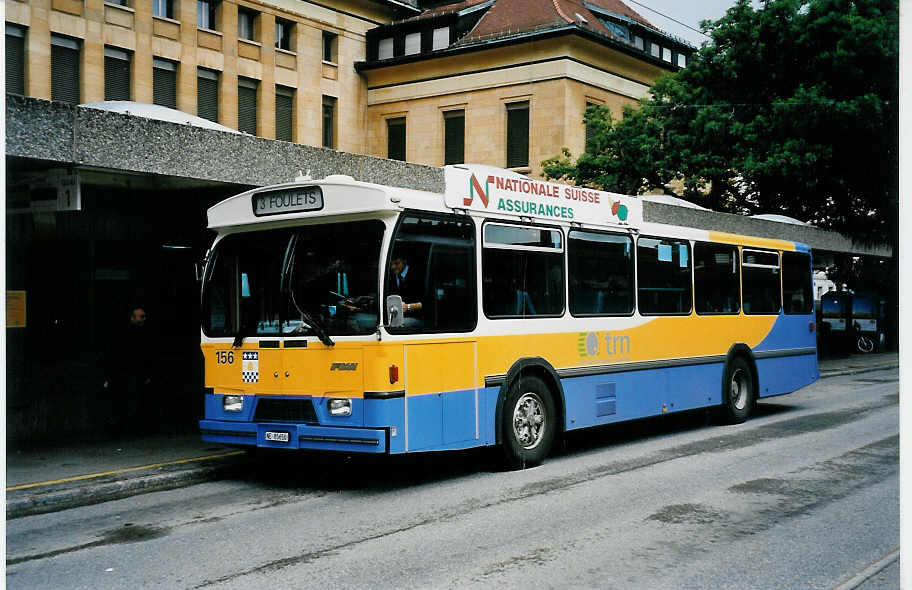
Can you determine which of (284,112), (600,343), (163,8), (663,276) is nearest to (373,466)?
(600,343)

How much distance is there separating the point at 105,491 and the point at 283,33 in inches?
1460

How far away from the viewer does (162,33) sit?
37906 mm

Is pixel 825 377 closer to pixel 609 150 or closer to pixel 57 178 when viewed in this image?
pixel 609 150

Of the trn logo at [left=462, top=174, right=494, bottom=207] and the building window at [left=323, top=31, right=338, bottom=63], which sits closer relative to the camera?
the trn logo at [left=462, top=174, right=494, bottom=207]

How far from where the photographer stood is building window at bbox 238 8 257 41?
41.8m

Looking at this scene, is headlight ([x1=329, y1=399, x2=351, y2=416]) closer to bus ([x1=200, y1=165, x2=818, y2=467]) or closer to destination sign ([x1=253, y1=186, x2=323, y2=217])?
bus ([x1=200, y1=165, x2=818, y2=467])

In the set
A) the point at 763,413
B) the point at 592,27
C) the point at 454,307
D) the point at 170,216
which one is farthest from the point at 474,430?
the point at 592,27

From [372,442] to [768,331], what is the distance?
8621 millimetres

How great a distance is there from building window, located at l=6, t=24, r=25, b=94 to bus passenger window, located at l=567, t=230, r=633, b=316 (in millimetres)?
25697

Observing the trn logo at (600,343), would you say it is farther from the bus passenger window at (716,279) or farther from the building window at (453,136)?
the building window at (453,136)

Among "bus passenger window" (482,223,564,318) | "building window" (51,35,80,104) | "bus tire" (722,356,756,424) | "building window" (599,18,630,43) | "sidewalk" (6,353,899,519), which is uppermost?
"building window" (599,18,630,43)

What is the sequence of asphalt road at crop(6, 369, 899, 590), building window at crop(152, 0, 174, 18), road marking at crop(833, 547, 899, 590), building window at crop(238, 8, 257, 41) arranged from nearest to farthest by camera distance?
road marking at crop(833, 547, 899, 590)
asphalt road at crop(6, 369, 899, 590)
building window at crop(152, 0, 174, 18)
building window at crop(238, 8, 257, 41)

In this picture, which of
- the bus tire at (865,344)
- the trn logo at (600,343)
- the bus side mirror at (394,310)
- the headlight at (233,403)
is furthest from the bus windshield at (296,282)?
the bus tire at (865,344)

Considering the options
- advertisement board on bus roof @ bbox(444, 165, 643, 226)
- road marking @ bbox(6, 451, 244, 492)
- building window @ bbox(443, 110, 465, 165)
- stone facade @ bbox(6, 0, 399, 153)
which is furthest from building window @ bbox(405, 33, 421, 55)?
road marking @ bbox(6, 451, 244, 492)
